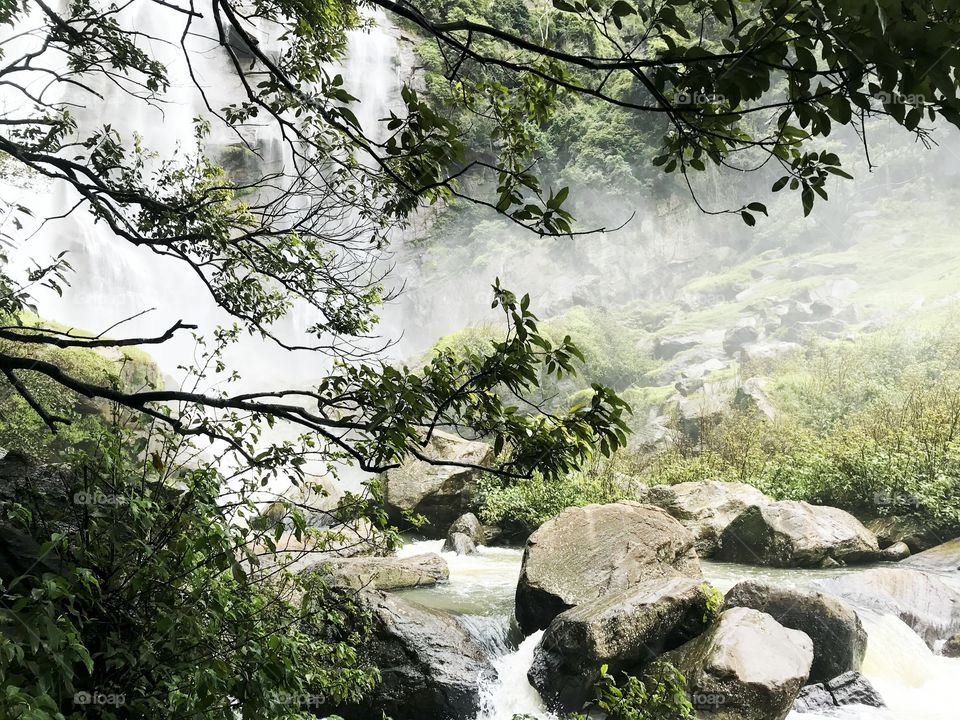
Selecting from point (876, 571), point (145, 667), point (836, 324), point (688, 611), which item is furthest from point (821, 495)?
point (836, 324)

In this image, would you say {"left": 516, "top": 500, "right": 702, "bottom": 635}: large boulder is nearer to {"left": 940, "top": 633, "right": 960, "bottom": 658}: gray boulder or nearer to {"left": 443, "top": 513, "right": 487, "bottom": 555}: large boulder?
{"left": 940, "top": 633, "right": 960, "bottom": 658}: gray boulder

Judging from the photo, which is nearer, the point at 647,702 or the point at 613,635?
the point at 647,702

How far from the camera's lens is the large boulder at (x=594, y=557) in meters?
6.54

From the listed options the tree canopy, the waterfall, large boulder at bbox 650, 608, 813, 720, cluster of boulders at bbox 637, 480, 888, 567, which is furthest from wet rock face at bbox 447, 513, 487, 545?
the tree canopy

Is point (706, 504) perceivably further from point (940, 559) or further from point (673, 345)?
point (673, 345)

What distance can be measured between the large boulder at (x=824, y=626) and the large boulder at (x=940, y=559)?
250cm

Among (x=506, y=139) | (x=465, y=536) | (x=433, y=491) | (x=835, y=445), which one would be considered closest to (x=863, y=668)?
(x=506, y=139)

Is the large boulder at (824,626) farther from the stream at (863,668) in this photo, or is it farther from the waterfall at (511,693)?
the waterfall at (511,693)

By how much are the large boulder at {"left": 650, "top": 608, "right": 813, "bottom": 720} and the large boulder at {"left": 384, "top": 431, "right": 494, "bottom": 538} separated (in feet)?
19.9

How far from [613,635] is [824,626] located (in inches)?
73.7

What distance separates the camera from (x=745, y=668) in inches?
190

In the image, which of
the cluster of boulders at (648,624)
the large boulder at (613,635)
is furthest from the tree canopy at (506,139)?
the large boulder at (613,635)

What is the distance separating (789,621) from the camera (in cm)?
572

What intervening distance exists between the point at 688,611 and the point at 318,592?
352 centimetres
